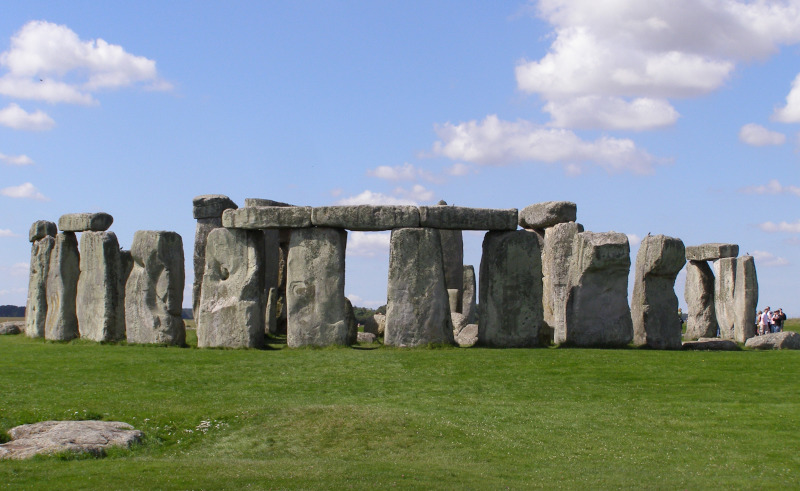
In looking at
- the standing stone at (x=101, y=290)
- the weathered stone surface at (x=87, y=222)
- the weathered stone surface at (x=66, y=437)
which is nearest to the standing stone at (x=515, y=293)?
the standing stone at (x=101, y=290)

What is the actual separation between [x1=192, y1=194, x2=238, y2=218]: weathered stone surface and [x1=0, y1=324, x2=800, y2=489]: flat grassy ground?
317 inches

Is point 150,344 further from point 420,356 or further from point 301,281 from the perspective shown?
point 420,356

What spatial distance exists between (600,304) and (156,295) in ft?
32.3

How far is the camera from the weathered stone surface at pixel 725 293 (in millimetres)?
A: 28141

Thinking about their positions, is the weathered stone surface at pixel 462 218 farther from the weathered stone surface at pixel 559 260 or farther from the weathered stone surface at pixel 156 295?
the weathered stone surface at pixel 156 295

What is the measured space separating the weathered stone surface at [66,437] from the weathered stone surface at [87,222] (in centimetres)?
1167

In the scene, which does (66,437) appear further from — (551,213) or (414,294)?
(551,213)

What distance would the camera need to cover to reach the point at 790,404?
1466cm

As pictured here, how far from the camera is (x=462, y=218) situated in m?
20.7

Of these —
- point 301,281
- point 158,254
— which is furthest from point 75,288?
point 301,281

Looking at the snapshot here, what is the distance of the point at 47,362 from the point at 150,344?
9.35ft

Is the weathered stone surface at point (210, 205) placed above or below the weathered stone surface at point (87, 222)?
above

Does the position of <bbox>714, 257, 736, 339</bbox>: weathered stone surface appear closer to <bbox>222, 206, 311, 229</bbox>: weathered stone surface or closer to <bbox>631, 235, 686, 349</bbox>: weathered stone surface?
<bbox>631, 235, 686, 349</bbox>: weathered stone surface

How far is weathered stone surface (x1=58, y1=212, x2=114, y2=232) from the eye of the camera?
23422 mm
